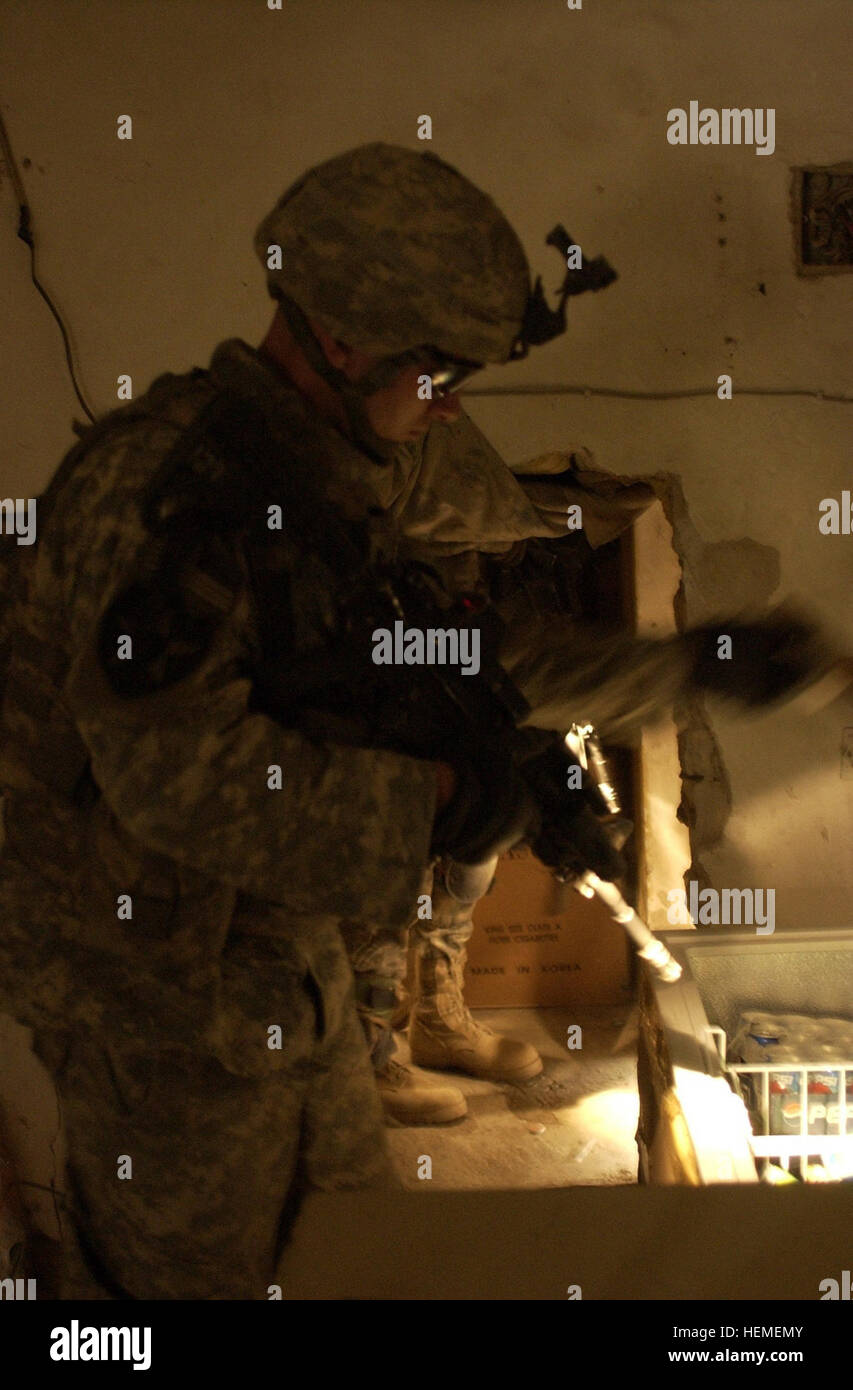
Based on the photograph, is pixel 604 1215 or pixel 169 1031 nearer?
pixel 604 1215

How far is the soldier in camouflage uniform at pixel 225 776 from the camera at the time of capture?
91cm

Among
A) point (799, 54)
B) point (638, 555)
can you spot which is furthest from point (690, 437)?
Result: point (638, 555)

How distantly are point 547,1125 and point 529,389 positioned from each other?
1792mm

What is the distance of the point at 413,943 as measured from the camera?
269 cm

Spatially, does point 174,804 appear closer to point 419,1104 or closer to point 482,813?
point 482,813

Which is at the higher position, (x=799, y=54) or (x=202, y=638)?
(x=799, y=54)

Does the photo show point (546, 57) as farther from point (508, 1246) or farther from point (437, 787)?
point (508, 1246)

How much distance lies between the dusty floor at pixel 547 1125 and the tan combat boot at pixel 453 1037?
37 millimetres

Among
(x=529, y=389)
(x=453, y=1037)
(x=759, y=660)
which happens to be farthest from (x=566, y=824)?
(x=453, y=1037)

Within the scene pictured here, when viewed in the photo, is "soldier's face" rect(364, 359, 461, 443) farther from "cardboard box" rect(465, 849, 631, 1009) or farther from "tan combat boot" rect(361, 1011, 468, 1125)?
"cardboard box" rect(465, 849, 631, 1009)

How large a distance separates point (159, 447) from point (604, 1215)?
82 centimetres

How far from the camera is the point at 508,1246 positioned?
91 centimetres
